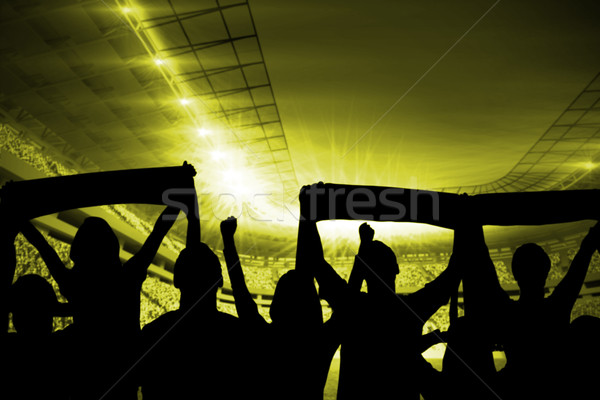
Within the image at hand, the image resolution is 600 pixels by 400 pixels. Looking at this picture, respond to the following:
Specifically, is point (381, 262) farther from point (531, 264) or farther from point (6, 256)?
point (6, 256)

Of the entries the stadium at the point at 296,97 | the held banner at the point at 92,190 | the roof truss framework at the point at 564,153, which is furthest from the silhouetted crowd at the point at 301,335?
the roof truss framework at the point at 564,153

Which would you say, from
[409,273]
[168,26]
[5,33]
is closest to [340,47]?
[168,26]

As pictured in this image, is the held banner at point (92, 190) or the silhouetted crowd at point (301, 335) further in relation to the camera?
the held banner at point (92, 190)

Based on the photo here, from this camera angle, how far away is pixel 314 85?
8852 mm

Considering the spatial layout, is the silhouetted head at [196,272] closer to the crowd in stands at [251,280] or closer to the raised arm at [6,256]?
the raised arm at [6,256]

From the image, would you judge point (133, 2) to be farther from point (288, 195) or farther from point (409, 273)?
point (409, 273)

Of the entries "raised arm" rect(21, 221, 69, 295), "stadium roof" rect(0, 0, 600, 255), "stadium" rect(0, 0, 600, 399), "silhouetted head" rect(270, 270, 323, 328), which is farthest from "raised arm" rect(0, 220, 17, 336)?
"stadium roof" rect(0, 0, 600, 255)

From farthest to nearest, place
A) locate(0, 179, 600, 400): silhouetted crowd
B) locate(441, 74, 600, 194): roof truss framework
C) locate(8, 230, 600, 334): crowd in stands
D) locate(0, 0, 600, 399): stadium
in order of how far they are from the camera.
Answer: locate(441, 74, 600, 194): roof truss framework → locate(0, 0, 600, 399): stadium → locate(8, 230, 600, 334): crowd in stands → locate(0, 179, 600, 400): silhouetted crowd

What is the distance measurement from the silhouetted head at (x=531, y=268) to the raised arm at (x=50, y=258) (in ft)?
5.47

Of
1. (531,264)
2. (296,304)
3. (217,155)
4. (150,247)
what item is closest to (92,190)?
(150,247)

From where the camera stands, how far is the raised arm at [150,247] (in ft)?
4.74

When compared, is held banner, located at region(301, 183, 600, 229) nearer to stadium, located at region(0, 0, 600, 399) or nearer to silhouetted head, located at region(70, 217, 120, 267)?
silhouetted head, located at region(70, 217, 120, 267)

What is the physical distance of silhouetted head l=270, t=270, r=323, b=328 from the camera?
134cm

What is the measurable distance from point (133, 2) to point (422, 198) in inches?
292
